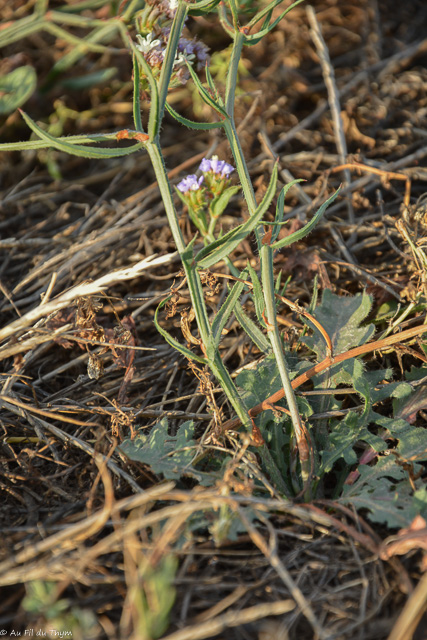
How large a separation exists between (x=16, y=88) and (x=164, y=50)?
139cm

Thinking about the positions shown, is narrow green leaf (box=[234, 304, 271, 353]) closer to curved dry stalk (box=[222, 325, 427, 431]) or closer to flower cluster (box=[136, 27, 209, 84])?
curved dry stalk (box=[222, 325, 427, 431])

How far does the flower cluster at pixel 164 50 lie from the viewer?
132 centimetres

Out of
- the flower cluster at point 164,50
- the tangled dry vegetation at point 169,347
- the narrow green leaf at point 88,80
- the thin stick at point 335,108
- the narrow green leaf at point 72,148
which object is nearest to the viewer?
the tangled dry vegetation at point 169,347

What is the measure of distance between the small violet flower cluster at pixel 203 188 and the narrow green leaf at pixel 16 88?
4.70 feet

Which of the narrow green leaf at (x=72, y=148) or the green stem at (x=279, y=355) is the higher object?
the narrow green leaf at (x=72, y=148)

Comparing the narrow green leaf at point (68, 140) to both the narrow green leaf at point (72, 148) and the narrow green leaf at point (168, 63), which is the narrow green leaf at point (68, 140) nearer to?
the narrow green leaf at point (72, 148)

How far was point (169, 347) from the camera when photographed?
6.36ft

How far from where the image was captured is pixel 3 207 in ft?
8.18

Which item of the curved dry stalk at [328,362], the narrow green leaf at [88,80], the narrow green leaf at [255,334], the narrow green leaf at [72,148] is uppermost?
the narrow green leaf at [72,148]

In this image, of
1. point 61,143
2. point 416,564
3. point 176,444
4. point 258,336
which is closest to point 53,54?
point 61,143

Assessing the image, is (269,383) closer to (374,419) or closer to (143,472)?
(374,419)

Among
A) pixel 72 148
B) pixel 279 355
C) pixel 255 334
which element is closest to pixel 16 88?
pixel 72 148

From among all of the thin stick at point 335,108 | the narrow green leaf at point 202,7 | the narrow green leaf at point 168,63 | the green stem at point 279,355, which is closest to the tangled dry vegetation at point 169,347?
the thin stick at point 335,108

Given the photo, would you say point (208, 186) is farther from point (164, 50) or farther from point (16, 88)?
point (16, 88)
